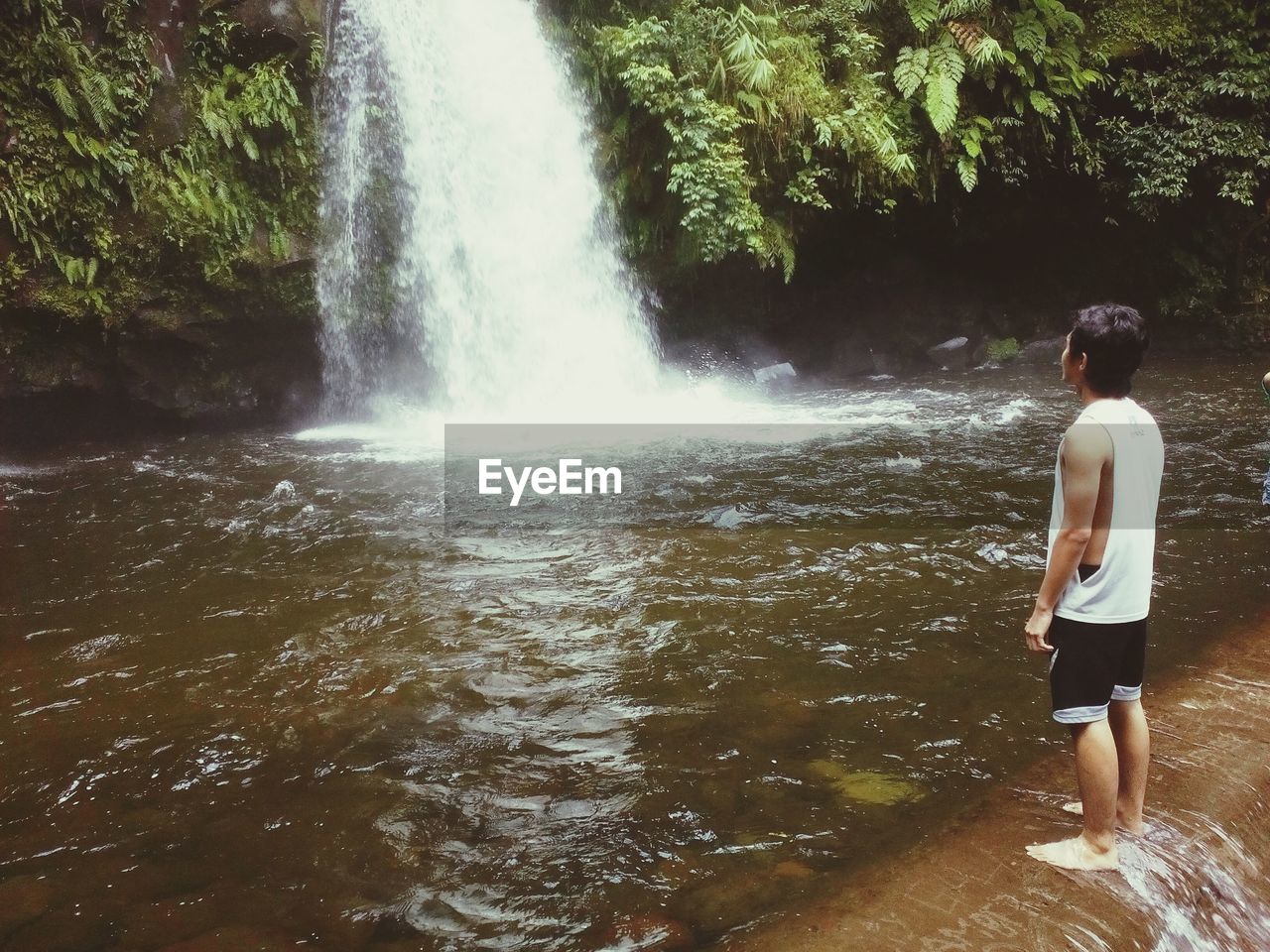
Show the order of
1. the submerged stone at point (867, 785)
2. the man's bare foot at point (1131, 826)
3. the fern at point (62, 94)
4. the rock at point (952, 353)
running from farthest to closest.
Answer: the rock at point (952, 353)
the fern at point (62, 94)
the submerged stone at point (867, 785)
the man's bare foot at point (1131, 826)

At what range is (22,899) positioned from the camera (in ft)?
8.95

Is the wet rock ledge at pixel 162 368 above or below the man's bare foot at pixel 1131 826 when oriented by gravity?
above

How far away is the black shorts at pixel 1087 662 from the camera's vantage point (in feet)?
8.29

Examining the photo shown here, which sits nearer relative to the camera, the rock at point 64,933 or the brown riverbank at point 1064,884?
the brown riverbank at point 1064,884

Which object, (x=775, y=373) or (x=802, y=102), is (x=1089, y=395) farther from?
(x=775, y=373)

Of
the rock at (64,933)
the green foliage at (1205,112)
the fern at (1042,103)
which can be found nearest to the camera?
the rock at (64,933)

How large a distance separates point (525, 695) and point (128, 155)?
977 centimetres

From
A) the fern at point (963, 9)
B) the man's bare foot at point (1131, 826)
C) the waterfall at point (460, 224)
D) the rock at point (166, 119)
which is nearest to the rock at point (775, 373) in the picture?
the waterfall at point (460, 224)

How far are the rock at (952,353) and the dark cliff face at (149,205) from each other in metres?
10.6

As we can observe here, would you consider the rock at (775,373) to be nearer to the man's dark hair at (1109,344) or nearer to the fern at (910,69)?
the fern at (910,69)

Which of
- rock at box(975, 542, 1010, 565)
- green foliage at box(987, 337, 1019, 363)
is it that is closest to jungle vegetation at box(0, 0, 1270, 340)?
green foliage at box(987, 337, 1019, 363)

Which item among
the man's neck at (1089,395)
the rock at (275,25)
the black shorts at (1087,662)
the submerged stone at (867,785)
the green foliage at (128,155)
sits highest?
the rock at (275,25)

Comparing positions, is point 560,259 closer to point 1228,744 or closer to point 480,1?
point 480,1

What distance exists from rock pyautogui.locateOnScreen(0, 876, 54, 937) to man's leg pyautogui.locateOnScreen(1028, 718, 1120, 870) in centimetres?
322
